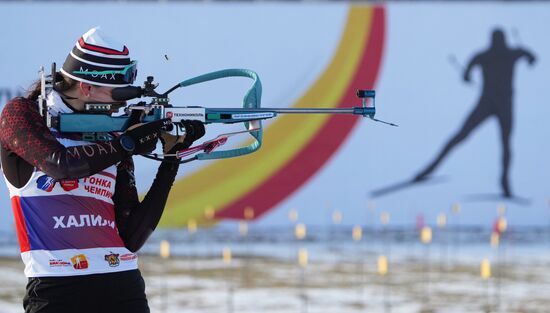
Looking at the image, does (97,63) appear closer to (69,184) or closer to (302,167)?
(69,184)

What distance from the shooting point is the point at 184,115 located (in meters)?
2.48

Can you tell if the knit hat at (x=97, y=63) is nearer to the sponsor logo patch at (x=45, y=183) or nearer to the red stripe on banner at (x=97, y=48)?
the red stripe on banner at (x=97, y=48)

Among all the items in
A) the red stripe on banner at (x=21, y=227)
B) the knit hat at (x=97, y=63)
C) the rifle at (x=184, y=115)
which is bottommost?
the red stripe on banner at (x=21, y=227)

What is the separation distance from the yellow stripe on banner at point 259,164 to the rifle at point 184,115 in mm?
10120

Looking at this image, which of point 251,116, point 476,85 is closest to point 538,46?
point 476,85

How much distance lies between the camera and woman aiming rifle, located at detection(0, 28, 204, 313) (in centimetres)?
227

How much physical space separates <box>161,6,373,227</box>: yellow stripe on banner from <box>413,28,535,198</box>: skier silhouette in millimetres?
1875

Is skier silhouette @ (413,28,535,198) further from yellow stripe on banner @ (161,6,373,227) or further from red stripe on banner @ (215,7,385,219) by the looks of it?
yellow stripe on banner @ (161,6,373,227)

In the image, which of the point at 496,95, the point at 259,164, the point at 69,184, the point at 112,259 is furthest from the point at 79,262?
the point at 496,95

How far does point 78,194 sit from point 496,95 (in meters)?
12.2

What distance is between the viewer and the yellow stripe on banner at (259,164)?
12898mm

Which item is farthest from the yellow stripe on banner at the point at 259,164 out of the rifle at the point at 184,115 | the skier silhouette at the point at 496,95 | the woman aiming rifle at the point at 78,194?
Answer: the woman aiming rifle at the point at 78,194

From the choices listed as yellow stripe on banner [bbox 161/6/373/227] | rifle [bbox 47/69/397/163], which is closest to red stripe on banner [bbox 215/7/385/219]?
yellow stripe on banner [bbox 161/6/373/227]

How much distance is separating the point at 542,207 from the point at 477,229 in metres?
0.99
